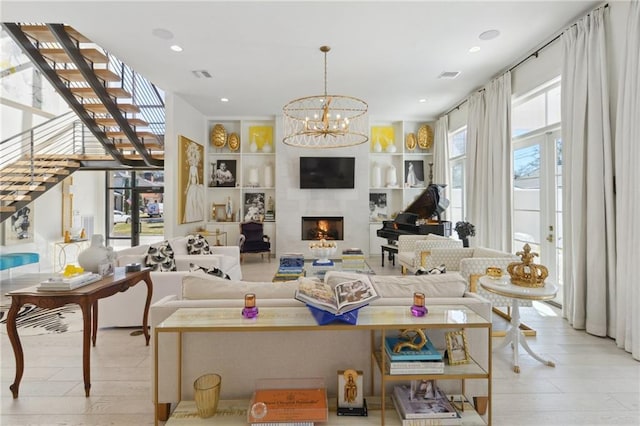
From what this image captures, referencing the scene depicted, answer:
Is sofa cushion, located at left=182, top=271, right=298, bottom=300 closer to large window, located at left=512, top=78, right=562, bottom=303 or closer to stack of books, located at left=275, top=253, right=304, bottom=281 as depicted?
stack of books, located at left=275, top=253, right=304, bottom=281

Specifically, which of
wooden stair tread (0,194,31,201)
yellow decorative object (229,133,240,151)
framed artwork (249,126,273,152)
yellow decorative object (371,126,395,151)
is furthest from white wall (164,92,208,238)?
yellow decorative object (371,126,395,151)

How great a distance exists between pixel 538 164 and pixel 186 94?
6033mm

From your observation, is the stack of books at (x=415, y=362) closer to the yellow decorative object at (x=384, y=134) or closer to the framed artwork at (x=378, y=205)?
the framed artwork at (x=378, y=205)

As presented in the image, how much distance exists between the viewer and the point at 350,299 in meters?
1.65

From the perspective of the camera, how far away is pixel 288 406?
1.75 meters

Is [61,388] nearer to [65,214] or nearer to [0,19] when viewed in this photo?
[0,19]

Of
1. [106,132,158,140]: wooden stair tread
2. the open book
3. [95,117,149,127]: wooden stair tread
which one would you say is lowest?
the open book

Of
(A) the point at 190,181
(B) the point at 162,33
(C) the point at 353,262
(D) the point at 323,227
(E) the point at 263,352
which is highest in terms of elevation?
(B) the point at 162,33

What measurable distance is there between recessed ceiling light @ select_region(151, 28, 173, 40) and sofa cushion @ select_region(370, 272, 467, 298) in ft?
12.5

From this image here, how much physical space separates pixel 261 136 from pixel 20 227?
509 cm

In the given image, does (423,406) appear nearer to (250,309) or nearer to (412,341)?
(412,341)

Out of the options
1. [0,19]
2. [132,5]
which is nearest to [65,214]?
[0,19]

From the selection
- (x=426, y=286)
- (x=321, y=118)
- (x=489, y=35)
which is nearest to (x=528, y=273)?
(x=426, y=286)

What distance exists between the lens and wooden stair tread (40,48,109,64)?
4621mm
